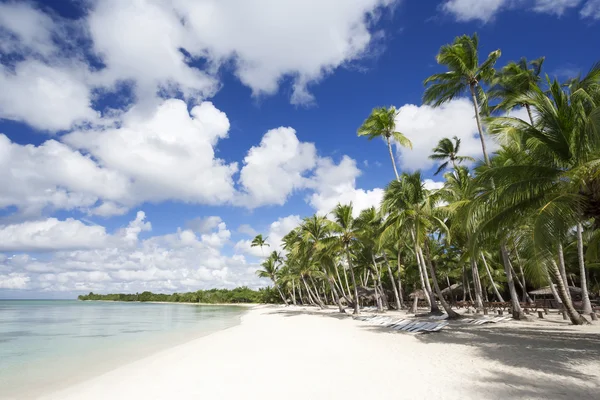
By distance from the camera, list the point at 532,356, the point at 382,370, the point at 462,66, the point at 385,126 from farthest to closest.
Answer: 1. the point at 385,126
2. the point at 462,66
3. the point at 532,356
4. the point at 382,370

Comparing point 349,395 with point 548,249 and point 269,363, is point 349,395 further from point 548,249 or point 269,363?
point 548,249

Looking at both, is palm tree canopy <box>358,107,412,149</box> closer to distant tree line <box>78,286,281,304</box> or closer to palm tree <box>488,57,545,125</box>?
palm tree <box>488,57,545,125</box>

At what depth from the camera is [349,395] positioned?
19.1 ft

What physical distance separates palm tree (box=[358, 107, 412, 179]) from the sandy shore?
13.5 metres

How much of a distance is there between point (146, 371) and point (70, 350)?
866cm

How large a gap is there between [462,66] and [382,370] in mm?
15013

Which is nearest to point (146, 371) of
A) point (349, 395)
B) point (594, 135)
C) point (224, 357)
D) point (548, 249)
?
point (224, 357)

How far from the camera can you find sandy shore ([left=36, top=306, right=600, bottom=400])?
19.2 feet

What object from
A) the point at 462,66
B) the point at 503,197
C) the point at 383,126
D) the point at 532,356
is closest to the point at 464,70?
the point at 462,66

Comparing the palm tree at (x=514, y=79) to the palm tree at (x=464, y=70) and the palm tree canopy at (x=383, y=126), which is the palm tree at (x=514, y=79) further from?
the palm tree canopy at (x=383, y=126)

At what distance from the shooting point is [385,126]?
22266 mm

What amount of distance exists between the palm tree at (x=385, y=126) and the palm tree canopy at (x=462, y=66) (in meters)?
5.23

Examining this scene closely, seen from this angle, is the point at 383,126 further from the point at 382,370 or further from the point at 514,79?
the point at 382,370

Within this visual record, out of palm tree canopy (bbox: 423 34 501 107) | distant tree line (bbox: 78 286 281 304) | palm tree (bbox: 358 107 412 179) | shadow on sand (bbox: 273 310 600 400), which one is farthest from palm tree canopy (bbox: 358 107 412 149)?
distant tree line (bbox: 78 286 281 304)
